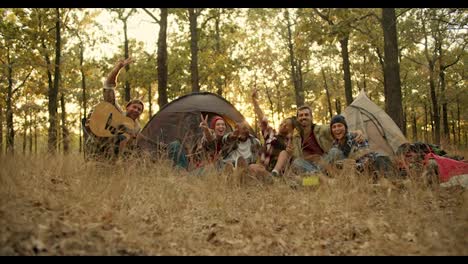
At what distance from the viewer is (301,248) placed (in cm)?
253

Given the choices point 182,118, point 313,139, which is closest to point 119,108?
point 182,118

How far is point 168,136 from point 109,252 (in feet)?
15.7

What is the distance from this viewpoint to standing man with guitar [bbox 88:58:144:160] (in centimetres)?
502

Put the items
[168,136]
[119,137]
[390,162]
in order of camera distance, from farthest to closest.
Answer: [168,136]
[119,137]
[390,162]

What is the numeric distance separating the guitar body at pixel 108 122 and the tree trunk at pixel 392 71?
16.8 feet

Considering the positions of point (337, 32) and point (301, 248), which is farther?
point (337, 32)

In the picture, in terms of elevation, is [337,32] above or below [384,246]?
above

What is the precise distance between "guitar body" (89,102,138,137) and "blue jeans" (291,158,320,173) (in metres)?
2.47

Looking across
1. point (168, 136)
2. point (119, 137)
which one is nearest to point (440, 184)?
point (119, 137)

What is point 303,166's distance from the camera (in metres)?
4.82

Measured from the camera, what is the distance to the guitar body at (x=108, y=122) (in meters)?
5.05

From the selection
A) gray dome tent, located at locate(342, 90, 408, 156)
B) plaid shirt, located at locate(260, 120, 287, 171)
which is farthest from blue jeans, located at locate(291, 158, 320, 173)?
gray dome tent, located at locate(342, 90, 408, 156)

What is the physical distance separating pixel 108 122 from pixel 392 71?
5.56m

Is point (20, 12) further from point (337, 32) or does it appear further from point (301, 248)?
point (301, 248)
